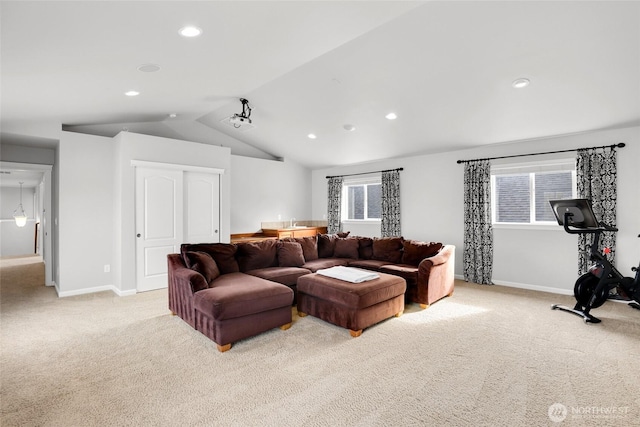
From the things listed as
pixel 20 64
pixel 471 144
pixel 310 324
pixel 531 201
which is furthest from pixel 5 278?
pixel 531 201

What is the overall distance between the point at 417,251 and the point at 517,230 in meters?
1.79

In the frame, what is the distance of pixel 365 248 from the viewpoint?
5602 mm

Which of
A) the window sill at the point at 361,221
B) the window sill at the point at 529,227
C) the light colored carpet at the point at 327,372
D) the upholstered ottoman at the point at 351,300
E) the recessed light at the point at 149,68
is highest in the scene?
the recessed light at the point at 149,68

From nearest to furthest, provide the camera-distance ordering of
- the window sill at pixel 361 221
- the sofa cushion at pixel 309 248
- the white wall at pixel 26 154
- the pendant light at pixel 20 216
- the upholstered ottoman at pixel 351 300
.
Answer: the upholstered ottoman at pixel 351 300
the white wall at pixel 26 154
the sofa cushion at pixel 309 248
the window sill at pixel 361 221
the pendant light at pixel 20 216

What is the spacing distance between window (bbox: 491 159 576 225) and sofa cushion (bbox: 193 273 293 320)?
4202mm

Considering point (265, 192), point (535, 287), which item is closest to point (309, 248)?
point (265, 192)

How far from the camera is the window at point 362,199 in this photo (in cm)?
734

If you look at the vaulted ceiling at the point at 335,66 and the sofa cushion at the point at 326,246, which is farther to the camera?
the sofa cushion at the point at 326,246

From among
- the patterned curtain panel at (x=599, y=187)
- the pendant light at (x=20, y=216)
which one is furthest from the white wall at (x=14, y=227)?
the patterned curtain panel at (x=599, y=187)

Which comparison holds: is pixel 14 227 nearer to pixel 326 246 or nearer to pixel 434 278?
pixel 326 246

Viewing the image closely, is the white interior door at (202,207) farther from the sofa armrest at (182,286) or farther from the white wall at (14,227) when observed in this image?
the white wall at (14,227)

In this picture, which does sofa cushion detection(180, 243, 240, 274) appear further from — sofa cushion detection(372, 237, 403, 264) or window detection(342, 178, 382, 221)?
window detection(342, 178, 382, 221)

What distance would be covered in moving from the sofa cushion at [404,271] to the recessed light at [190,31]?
3696 millimetres

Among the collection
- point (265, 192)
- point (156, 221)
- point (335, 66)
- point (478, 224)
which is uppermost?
point (335, 66)
